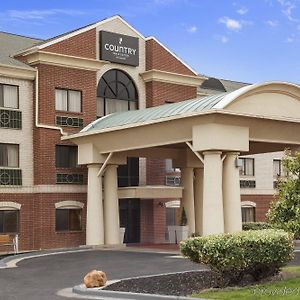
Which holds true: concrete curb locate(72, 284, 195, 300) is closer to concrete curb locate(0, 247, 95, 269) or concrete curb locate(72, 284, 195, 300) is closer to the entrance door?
concrete curb locate(0, 247, 95, 269)

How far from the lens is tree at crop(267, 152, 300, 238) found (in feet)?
51.8

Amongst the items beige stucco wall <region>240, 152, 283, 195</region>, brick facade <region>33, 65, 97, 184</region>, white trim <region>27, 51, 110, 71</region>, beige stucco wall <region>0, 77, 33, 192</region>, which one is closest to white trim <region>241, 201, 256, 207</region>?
beige stucco wall <region>240, 152, 283, 195</region>

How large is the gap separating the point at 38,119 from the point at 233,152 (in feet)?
36.2

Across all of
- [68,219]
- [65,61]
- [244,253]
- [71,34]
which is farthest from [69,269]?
[71,34]

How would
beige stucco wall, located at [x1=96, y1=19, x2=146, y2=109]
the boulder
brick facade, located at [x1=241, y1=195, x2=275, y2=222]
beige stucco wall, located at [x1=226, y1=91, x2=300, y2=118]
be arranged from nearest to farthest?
the boulder, beige stucco wall, located at [x1=226, y1=91, x2=300, y2=118], beige stucco wall, located at [x1=96, y1=19, x2=146, y2=109], brick facade, located at [x1=241, y1=195, x2=275, y2=222]

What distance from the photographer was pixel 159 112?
28453mm

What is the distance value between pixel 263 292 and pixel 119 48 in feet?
81.1

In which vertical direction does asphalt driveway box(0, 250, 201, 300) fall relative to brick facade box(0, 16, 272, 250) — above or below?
below

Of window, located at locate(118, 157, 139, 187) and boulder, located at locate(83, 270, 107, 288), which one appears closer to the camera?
boulder, located at locate(83, 270, 107, 288)

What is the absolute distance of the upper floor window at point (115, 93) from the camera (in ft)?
119

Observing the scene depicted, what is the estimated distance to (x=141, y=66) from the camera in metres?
37.6

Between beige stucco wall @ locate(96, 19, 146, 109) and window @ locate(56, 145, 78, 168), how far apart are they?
13.8ft

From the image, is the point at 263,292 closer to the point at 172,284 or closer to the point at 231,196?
the point at 172,284

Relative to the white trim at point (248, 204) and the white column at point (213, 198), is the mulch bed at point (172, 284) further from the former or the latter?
the white trim at point (248, 204)
